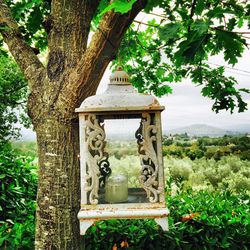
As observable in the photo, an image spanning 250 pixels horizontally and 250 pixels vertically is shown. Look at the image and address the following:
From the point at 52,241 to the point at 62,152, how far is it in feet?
1.87

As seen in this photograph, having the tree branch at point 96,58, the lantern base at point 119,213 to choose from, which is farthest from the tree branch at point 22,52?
the lantern base at point 119,213

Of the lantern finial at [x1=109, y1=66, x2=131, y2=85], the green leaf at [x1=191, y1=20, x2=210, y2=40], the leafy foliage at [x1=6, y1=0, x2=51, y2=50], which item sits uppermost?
the leafy foliage at [x1=6, y1=0, x2=51, y2=50]

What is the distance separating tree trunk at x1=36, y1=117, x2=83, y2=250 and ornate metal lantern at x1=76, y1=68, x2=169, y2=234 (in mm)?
274

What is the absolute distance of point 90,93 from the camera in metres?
2.26

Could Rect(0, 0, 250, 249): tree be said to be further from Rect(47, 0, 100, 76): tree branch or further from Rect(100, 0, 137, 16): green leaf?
Rect(100, 0, 137, 16): green leaf

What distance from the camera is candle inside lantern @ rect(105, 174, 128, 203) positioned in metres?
1.98

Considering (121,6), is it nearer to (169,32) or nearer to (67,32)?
(169,32)

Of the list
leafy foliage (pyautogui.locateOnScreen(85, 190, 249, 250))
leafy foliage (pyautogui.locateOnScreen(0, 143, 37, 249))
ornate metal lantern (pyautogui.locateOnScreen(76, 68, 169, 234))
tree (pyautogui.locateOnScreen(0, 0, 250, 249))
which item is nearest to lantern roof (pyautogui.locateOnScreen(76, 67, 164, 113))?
ornate metal lantern (pyautogui.locateOnScreen(76, 68, 169, 234))

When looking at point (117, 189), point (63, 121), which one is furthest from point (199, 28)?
point (63, 121)

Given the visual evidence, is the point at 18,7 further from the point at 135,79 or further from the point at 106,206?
the point at 106,206

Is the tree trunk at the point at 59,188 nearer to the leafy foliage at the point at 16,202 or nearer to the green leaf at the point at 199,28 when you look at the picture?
the leafy foliage at the point at 16,202

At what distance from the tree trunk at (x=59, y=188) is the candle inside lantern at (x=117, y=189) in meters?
0.32

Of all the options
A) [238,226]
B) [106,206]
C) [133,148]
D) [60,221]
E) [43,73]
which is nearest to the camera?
[106,206]

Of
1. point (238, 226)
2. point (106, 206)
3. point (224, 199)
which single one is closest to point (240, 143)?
point (224, 199)
